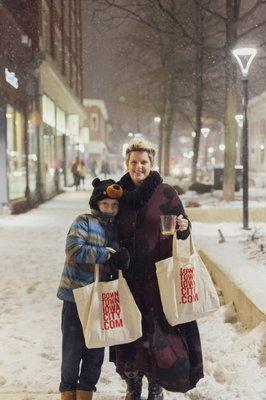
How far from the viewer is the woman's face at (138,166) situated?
3.79 metres

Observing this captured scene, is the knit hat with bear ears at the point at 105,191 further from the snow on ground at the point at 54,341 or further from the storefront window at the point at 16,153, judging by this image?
the storefront window at the point at 16,153

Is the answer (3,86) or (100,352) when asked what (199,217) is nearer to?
(3,86)

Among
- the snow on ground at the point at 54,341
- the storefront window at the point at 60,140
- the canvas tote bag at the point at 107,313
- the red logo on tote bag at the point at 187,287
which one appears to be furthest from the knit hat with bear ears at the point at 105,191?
the storefront window at the point at 60,140

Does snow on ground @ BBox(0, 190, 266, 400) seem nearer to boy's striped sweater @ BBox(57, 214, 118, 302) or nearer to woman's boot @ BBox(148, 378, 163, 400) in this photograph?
woman's boot @ BBox(148, 378, 163, 400)

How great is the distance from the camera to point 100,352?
391 centimetres

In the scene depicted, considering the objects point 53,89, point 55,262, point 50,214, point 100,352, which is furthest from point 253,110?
point 100,352

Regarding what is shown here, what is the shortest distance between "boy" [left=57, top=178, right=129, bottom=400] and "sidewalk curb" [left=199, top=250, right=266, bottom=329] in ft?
5.71

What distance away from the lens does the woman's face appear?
3795 mm

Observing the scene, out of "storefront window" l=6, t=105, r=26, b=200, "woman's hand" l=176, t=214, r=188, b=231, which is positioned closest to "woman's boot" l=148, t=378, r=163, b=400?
"woman's hand" l=176, t=214, r=188, b=231

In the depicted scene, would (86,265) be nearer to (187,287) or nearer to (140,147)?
(187,287)

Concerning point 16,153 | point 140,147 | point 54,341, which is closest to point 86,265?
point 140,147

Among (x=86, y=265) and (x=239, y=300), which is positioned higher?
(x=86, y=265)

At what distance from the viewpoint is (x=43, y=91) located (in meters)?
22.9

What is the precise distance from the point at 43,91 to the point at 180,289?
20240 millimetres
